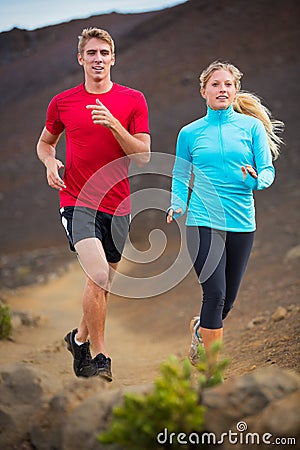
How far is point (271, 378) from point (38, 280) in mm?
9721

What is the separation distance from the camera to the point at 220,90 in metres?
4.46

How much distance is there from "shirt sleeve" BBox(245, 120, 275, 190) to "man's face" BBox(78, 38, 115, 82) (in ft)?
3.67

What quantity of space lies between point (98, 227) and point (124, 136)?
648 millimetres

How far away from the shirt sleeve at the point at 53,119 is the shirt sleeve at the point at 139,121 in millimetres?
534

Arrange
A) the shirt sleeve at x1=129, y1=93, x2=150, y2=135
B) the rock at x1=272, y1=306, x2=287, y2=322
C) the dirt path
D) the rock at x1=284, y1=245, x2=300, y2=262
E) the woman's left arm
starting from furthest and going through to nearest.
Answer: the rock at x1=284, y1=245, x2=300, y2=262, the rock at x1=272, y1=306, x2=287, y2=322, the dirt path, the shirt sleeve at x1=129, y1=93, x2=150, y2=135, the woman's left arm

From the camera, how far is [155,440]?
279cm

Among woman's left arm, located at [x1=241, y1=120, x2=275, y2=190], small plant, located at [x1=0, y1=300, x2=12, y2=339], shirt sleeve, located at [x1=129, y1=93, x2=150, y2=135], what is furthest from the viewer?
small plant, located at [x1=0, y1=300, x2=12, y2=339]

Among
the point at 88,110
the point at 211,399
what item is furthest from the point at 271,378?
the point at 88,110

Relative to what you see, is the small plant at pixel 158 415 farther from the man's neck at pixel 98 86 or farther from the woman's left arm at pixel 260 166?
the man's neck at pixel 98 86

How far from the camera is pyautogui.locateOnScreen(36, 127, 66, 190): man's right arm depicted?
4.66 metres

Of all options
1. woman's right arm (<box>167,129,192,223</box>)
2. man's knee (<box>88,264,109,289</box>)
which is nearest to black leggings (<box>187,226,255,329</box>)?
woman's right arm (<box>167,129,192,223</box>)

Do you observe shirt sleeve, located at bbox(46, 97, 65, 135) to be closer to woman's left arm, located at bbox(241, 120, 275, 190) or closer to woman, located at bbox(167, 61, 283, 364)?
woman, located at bbox(167, 61, 283, 364)

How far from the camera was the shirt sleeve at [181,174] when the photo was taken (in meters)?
4.53

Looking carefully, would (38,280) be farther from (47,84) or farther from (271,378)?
(47,84)
